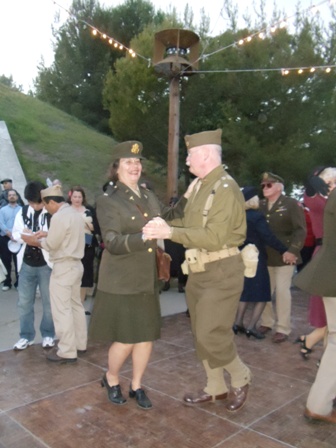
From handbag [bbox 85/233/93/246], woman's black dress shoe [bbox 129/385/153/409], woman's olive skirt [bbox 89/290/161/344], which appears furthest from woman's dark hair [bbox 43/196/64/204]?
woman's black dress shoe [bbox 129/385/153/409]

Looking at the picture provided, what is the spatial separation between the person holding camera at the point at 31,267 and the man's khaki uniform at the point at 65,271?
10.0 inches

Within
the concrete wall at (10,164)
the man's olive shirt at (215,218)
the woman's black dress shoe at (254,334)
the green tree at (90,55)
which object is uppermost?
the green tree at (90,55)

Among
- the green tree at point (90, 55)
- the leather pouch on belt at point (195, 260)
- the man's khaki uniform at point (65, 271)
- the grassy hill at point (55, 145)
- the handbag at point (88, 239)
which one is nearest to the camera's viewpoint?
the leather pouch on belt at point (195, 260)

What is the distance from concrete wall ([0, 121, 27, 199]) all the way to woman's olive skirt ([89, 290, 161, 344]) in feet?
30.6

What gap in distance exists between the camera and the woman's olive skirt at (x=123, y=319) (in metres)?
3.31

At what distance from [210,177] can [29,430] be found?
2134mm

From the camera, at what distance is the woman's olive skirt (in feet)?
10.9

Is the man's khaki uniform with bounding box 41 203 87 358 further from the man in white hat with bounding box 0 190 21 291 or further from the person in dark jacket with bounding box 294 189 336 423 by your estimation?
the man in white hat with bounding box 0 190 21 291

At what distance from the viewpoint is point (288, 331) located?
528 cm

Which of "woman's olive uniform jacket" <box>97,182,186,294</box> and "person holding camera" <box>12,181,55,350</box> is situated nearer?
"woman's olive uniform jacket" <box>97,182,186,294</box>

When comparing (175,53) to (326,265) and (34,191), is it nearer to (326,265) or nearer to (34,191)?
(34,191)

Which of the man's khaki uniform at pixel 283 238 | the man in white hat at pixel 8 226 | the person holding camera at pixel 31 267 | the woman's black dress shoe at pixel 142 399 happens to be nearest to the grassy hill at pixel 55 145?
the man in white hat at pixel 8 226

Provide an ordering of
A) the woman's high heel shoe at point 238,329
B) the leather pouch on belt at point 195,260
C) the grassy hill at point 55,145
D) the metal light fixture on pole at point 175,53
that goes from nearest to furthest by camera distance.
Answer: the leather pouch on belt at point 195,260 → the woman's high heel shoe at point 238,329 → the metal light fixture on pole at point 175,53 → the grassy hill at point 55,145

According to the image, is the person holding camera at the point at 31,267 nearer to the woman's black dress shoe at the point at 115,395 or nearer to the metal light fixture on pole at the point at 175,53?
the woman's black dress shoe at the point at 115,395
